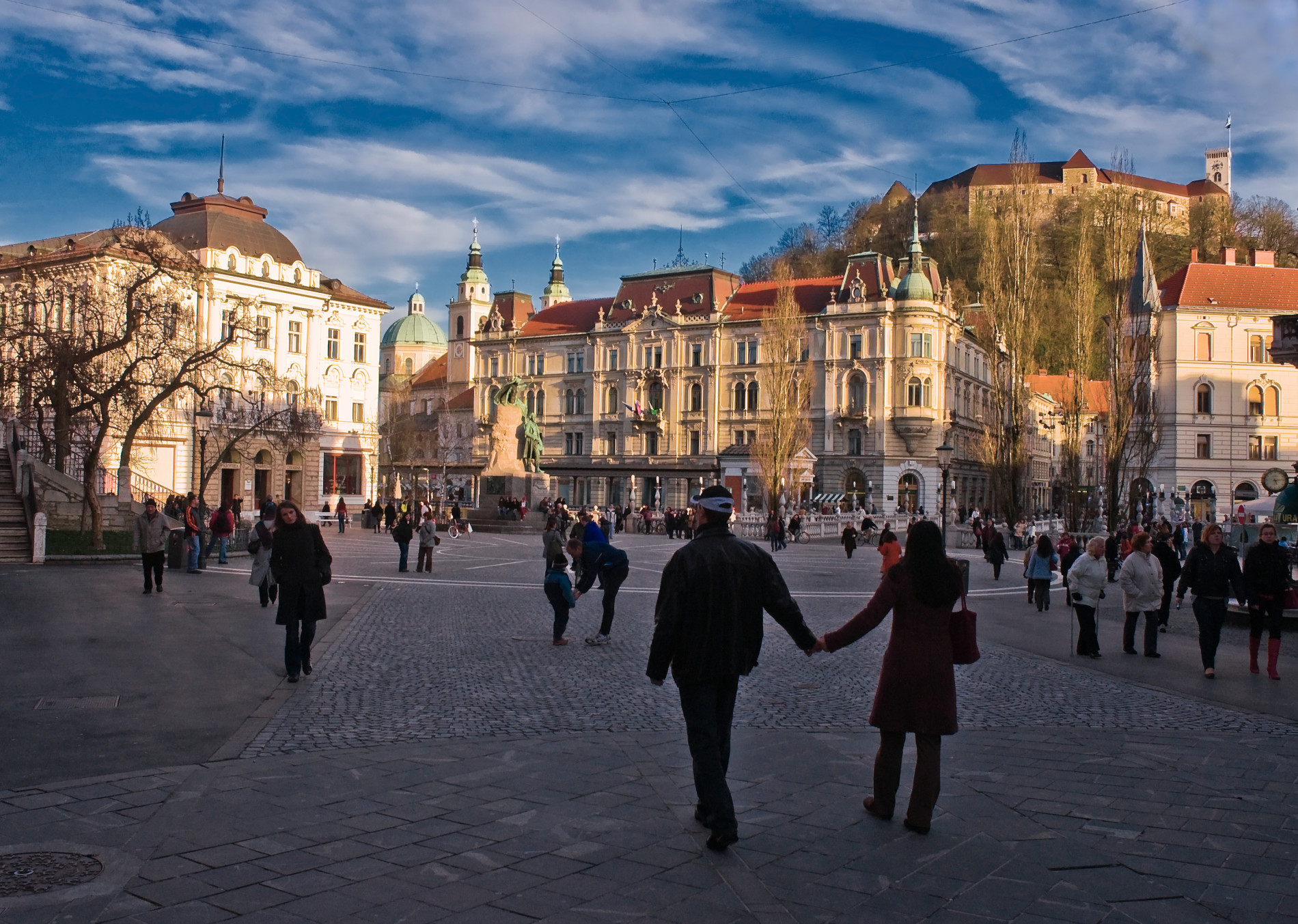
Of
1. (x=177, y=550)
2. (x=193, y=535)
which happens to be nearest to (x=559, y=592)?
(x=193, y=535)

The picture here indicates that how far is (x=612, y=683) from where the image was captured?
10586mm

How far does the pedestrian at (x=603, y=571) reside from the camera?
539 inches

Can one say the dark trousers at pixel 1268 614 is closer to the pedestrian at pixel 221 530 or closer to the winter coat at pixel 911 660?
the winter coat at pixel 911 660

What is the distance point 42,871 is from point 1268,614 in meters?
12.0

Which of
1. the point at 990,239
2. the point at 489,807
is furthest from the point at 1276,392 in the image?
the point at 489,807

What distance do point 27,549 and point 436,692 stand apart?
1956 cm

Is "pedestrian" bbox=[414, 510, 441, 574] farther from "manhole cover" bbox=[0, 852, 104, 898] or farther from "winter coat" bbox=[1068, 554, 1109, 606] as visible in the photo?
"manhole cover" bbox=[0, 852, 104, 898]

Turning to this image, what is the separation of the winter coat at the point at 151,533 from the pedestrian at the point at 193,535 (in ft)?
16.2

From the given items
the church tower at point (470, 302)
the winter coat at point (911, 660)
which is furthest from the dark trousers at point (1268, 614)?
the church tower at point (470, 302)

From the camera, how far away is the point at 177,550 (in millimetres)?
24234

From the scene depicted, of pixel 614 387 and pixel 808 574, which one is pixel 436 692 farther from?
pixel 614 387

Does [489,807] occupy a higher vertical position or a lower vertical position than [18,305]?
lower

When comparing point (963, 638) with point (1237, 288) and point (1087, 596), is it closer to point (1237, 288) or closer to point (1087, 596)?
point (1087, 596)

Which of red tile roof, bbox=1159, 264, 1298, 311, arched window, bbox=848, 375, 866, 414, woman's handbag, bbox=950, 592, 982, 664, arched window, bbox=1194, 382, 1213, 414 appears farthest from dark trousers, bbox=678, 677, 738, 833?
arched window, bbox=848, 375, 866, 414
